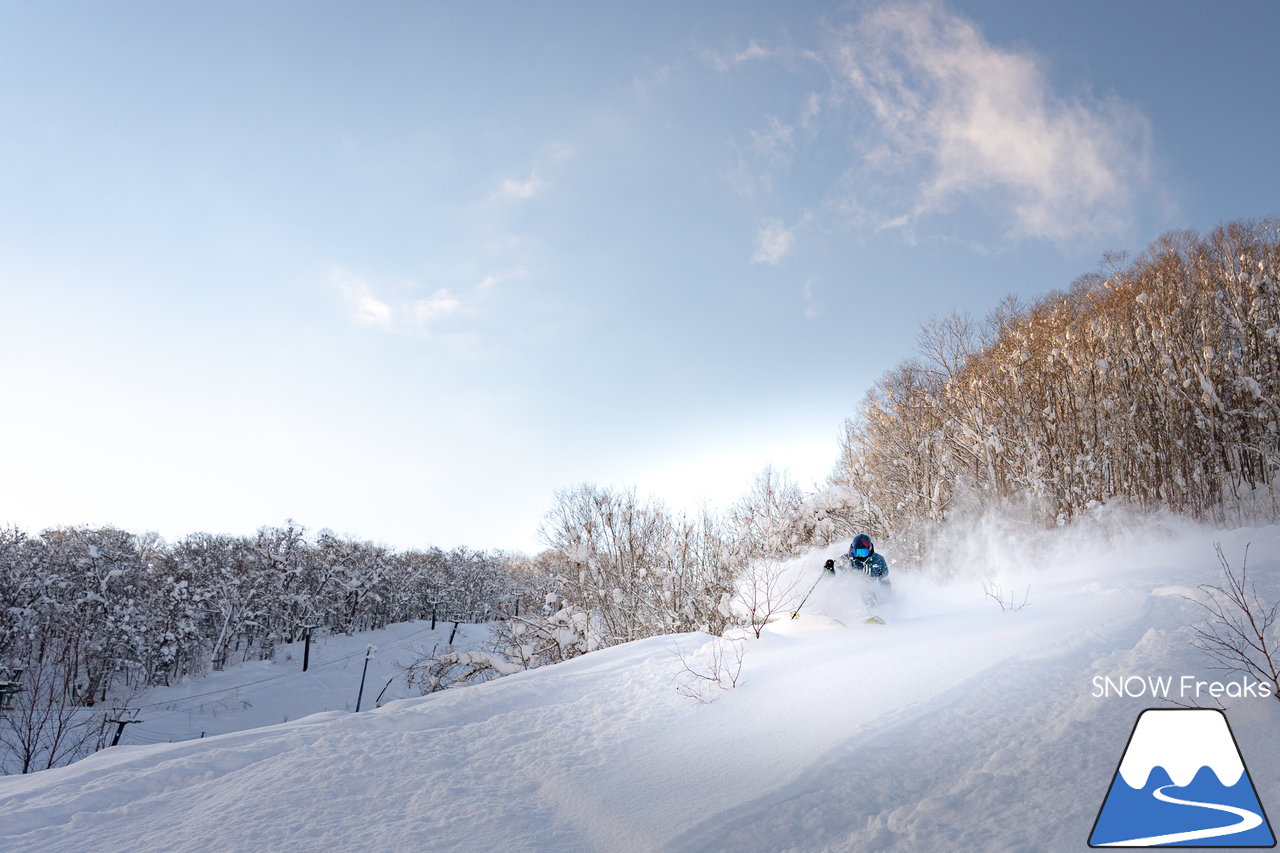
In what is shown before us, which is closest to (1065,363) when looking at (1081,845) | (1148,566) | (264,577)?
(1148,566)

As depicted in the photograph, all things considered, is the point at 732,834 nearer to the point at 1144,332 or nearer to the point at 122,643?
the point at 1144,332

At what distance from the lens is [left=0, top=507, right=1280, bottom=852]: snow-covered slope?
3.09 m

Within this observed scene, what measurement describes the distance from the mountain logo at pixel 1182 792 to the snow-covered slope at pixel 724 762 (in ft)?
0.28

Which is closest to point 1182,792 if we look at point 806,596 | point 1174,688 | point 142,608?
point 1174,688

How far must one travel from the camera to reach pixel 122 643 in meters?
30.7

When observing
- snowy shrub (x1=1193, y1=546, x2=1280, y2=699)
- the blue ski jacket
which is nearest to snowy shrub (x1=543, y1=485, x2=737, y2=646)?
the blue ski jacket

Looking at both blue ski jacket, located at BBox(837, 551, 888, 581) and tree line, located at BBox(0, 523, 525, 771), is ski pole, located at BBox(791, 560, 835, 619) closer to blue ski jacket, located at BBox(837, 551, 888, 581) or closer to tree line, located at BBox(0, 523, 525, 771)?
blue ski jacket, located at BBox(837, 551, 888, 581)

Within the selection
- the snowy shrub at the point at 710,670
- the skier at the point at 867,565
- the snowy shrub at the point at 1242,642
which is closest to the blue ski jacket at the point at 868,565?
the skier at the point at 867,565

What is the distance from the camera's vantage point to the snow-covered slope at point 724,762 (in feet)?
10.1

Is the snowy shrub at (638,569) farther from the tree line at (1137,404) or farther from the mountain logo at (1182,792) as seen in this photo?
the mountain logo at (1182,792)

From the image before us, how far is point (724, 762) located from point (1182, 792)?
247cm

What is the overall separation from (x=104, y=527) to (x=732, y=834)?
6052cm

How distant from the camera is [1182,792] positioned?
9.32 ft

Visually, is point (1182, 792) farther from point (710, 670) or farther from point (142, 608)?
point (142, 608)
